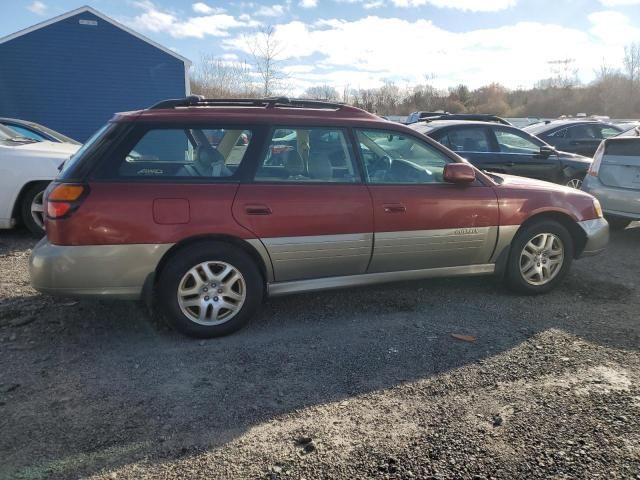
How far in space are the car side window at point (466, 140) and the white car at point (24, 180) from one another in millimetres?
5410

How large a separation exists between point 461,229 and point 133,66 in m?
15.9

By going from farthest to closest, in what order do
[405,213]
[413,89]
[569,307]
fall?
1. [413,89]
2. [569,307]
3. [405,213]

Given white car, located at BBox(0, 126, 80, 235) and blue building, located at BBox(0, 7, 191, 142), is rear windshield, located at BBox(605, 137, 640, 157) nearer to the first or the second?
white car, located at BBox(0, 126, 80, 235)

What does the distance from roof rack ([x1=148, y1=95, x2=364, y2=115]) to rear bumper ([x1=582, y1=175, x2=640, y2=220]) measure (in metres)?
4.31

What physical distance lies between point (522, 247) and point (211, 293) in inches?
110

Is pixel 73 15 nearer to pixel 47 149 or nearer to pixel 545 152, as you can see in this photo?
pixel 47 149

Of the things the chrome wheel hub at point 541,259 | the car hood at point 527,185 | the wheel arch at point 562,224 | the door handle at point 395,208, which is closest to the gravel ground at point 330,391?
the chrome wheel hub at point 541,259

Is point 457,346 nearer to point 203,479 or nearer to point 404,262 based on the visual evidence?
point 404,262

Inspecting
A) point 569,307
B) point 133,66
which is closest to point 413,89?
point 133,66

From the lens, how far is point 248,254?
12.1 feet

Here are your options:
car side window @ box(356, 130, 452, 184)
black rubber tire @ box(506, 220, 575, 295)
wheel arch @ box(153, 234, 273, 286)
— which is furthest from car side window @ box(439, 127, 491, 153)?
wheel arch @ box(153, 234, 273, 286)

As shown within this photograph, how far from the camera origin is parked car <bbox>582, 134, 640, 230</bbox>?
645cm

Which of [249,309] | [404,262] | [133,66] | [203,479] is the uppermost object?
[133,66]

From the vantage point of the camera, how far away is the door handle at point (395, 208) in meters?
3.95
